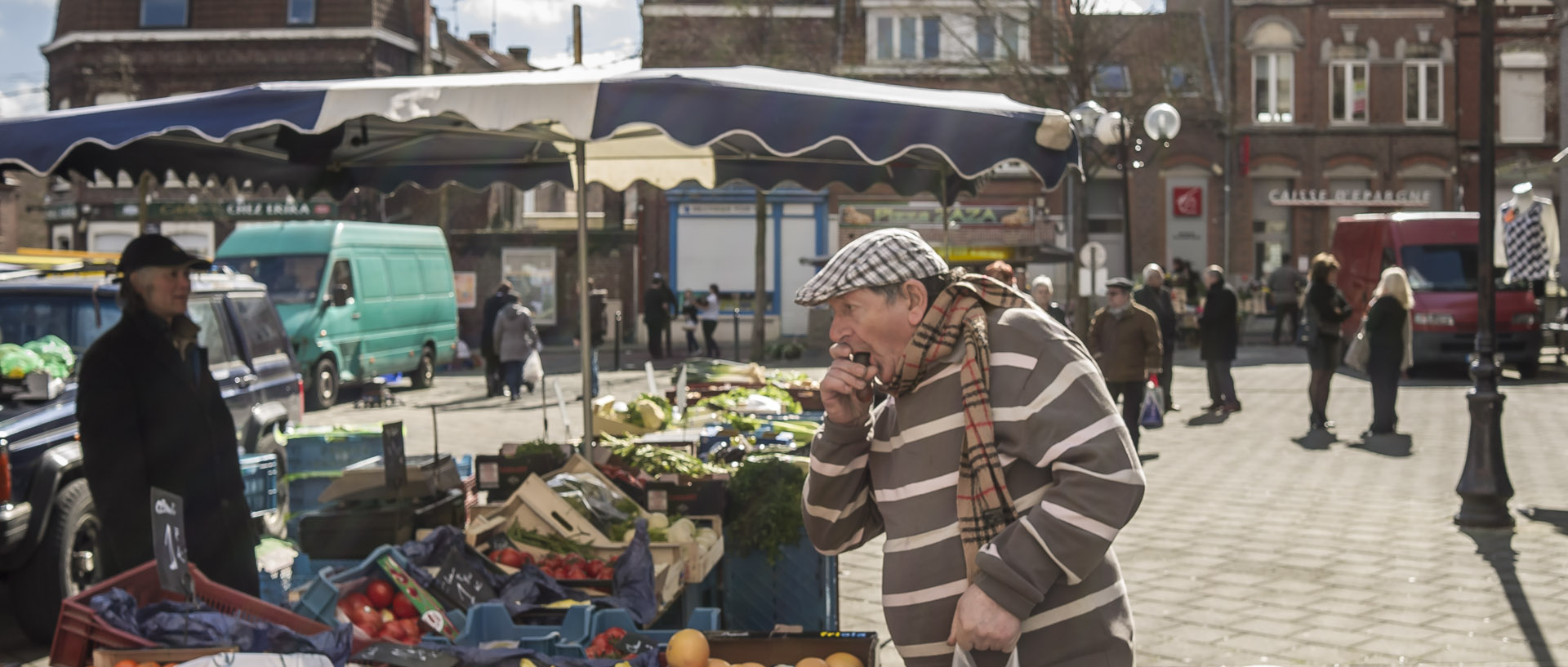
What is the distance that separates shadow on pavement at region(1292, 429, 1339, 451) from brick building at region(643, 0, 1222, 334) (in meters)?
17.8

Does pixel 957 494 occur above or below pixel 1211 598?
above

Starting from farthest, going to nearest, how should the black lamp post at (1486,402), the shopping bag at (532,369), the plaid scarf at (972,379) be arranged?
the shopping bag at (532,369)
the black lamp post at (1486,402)
the plaid scarf at (972,379)

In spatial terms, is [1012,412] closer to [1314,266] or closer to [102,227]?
[1314,266]

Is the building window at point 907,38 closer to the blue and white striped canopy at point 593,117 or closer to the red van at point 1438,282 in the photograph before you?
the red van at point 1438,282

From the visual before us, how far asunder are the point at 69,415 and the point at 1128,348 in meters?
8.39

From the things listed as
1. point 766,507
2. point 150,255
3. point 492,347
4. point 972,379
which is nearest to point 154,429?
point 150,255

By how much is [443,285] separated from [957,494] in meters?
21.5

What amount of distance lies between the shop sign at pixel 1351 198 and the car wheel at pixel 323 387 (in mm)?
26514

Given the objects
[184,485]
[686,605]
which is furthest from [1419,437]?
[184,485]

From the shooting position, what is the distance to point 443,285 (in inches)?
913

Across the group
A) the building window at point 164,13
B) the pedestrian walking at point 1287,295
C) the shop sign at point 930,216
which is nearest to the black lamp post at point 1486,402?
the pedestrian walking at point 1287,295

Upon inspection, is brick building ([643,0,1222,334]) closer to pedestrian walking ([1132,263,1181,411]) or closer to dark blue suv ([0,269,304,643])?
pedestrian walking ([1132,263,1181,411])

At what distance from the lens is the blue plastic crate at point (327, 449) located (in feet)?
25.8

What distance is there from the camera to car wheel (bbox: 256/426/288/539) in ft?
29.0
